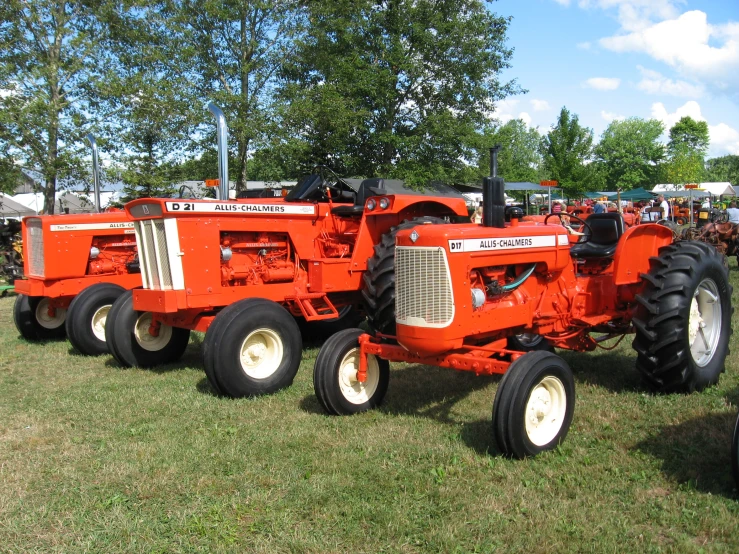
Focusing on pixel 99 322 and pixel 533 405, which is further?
pixel 99 322

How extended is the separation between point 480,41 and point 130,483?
65.8ft

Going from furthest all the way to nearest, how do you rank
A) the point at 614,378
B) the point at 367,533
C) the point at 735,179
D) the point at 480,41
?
the point at 735,179
the point at 480,41
the point at 614,378
the point at 367,533

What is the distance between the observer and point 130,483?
3.59 m

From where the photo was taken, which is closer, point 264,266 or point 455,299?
point 455,299

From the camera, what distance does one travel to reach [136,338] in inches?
252

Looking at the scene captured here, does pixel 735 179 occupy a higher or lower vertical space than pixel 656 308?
higher

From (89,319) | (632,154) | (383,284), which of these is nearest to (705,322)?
(383,284)

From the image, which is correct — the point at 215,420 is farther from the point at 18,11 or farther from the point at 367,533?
the point at 18,11

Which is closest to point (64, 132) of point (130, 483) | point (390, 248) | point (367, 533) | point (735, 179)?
point (390, 248)

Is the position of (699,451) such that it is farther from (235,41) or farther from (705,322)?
(235,41)

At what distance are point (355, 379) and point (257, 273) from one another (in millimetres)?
2195

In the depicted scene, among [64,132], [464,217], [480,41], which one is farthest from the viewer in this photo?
[480,41]

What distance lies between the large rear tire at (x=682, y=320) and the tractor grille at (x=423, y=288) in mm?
1730

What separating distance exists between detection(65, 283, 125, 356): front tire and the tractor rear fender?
515 centimetres
